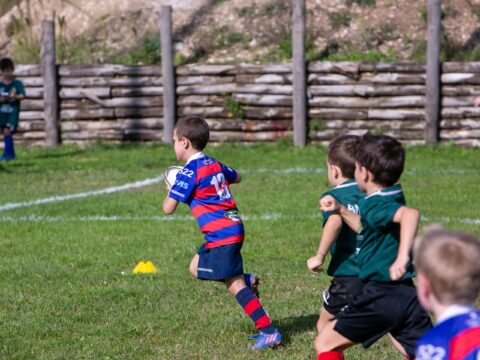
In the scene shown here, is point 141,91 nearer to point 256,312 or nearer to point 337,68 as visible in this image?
point 337,68

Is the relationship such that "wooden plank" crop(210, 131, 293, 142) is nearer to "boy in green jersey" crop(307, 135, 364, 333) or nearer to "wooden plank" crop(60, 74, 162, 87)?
"wooden plank" crop(60, 74, 162, 87)

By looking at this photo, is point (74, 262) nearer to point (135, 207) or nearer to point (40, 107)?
point (135, 207)

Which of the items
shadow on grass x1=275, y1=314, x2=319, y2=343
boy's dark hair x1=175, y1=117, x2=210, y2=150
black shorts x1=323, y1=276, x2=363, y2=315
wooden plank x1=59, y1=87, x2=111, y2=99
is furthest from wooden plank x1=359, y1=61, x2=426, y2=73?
black shorts x1=323, y1=276, x2=363, y2=315

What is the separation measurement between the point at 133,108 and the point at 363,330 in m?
14.1

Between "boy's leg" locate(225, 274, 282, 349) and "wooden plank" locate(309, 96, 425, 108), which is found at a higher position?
"wooden plank" locate(309, 96, 425, 108)

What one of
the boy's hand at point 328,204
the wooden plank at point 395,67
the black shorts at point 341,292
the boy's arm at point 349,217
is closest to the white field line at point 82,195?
the wooden plank at point 395,67

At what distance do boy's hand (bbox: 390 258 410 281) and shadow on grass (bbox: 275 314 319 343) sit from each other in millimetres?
1943

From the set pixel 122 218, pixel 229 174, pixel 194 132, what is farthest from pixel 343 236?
pixel 122 218

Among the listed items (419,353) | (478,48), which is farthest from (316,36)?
(419,353)

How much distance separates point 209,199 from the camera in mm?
6125

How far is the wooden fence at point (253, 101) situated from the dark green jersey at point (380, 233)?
41.0 ft

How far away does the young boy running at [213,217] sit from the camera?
6.07m

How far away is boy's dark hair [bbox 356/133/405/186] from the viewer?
4.66 meters

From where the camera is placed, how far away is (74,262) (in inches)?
340
